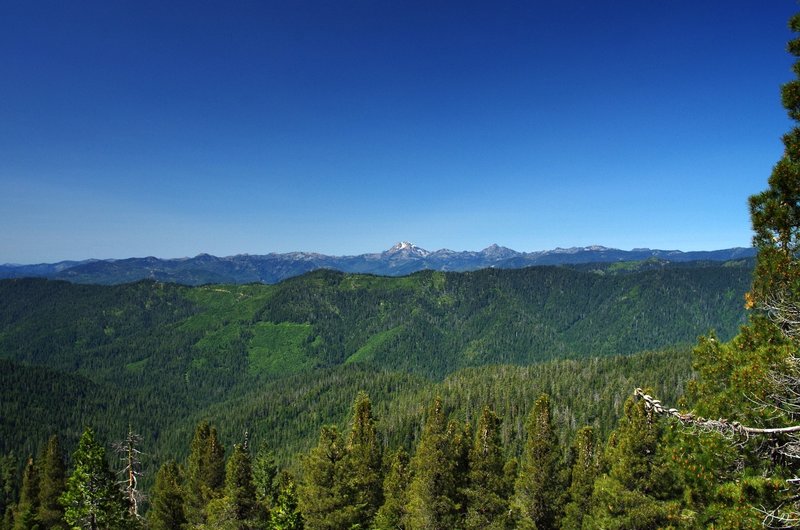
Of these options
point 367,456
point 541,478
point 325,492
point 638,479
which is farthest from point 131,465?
point 638,479

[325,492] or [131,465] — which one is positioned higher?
[131,465]

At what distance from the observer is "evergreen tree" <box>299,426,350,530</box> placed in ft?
102

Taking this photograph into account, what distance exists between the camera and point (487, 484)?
39.4 m

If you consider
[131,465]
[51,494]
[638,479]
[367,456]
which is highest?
[131,465]

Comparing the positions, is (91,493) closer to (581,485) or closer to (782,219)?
(782,219)

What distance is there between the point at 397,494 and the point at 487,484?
44.7ft

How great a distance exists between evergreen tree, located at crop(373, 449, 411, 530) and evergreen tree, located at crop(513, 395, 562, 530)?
11695mm

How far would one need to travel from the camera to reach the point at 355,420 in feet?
162

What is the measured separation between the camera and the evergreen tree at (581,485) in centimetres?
4178

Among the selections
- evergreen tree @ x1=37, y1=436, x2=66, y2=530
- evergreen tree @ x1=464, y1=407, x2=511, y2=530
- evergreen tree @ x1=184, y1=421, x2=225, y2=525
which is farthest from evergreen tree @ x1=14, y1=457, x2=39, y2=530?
evergreen tree @ x1=464, y1=407, x2=511, y2=530

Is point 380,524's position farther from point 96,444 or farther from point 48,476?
point 48,476

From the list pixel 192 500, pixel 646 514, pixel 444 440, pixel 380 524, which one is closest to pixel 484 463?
pixel 444 440

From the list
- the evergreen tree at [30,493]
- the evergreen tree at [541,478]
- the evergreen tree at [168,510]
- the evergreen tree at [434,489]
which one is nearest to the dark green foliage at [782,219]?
the evergreen tree at [434,489]

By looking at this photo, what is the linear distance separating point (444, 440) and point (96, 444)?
25.9 m
